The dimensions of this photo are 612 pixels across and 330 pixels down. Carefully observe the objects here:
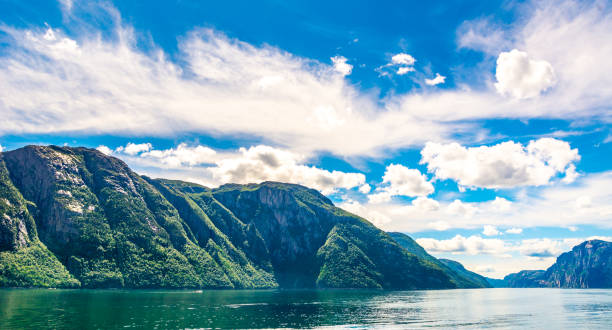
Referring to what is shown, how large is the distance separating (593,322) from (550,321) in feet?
38.6

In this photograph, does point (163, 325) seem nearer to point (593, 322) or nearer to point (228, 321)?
point (228, 321)

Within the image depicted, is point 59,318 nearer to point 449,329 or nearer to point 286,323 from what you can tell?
point 286,323

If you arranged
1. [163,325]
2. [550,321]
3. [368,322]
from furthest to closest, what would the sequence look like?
[550,321], [368,322], [163,325]

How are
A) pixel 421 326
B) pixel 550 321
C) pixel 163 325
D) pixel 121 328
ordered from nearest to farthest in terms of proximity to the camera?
pixel 121 328
pixel 163 325
pixel 421 326
pixel 550 321

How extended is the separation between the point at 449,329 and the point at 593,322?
183 ft

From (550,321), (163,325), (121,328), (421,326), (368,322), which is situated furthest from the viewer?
(550,321)

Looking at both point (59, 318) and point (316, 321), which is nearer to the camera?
point (59, 318)

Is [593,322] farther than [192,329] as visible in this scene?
Yes

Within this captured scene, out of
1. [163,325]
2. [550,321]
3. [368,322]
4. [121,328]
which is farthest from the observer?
[550,321]

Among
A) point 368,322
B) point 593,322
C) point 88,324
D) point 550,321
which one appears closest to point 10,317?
point 88,324

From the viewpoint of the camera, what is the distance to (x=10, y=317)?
98.6 m

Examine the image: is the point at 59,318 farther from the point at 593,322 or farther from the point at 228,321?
the point at 593,322

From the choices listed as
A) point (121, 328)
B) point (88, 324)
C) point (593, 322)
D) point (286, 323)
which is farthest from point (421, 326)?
point (88, 324)

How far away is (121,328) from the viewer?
287 ft
